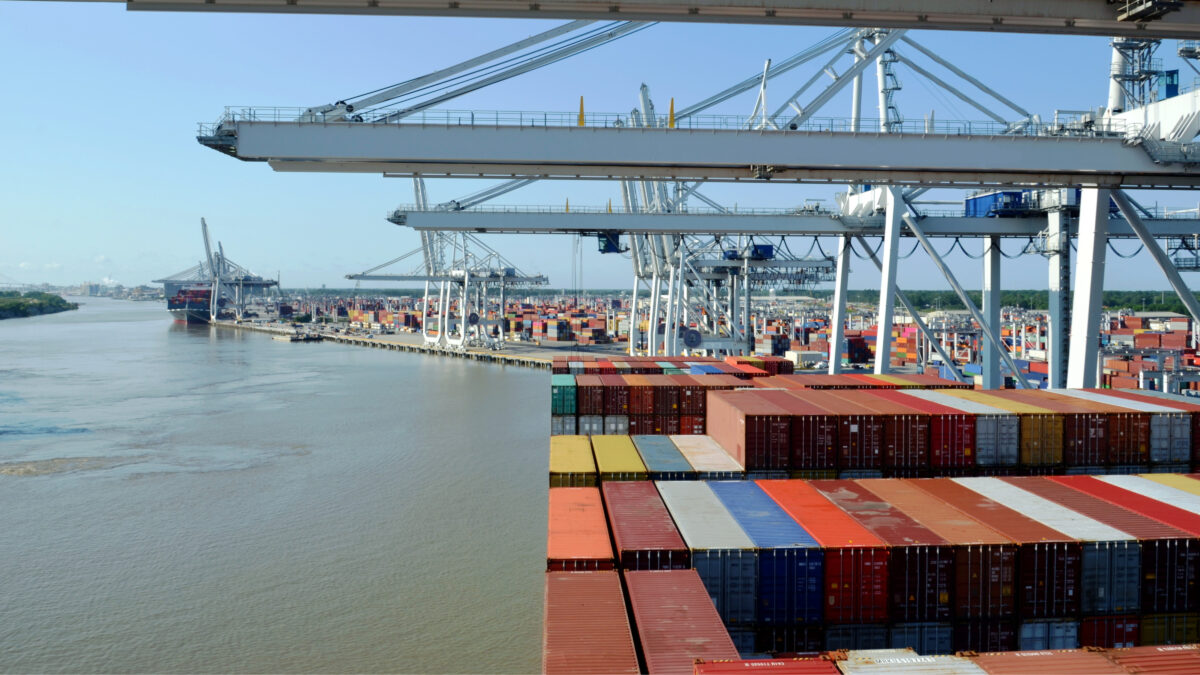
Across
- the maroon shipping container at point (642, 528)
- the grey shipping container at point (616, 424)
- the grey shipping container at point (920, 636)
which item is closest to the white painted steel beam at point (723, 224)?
the grey shipping container at point (616, 424)

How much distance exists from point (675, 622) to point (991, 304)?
16.7 m

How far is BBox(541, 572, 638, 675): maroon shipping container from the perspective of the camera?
241 inches

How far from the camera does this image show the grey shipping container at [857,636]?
7.83m

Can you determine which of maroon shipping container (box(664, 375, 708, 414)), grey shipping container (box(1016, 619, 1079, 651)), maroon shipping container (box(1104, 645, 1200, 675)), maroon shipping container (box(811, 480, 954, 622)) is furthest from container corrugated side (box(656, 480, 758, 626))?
maroon shipping container (box(664, 375, 708, 414))

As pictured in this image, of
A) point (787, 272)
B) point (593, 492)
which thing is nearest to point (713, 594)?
point (593, 492)

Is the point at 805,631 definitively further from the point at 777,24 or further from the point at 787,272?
the point at 787,272

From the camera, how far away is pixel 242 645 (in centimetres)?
1135

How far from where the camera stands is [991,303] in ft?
68.0

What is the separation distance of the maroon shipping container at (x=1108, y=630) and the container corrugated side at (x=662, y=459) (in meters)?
4.86

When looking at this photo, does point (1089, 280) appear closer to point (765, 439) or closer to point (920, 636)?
point (765, 439)

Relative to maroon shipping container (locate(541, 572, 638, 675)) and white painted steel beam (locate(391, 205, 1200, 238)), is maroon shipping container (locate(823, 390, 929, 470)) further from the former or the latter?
white painted steel beam (locate(391, 205, 1200, 238))

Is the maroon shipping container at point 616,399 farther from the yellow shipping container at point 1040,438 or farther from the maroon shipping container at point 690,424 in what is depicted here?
the yellow shipping container at point 1040,438

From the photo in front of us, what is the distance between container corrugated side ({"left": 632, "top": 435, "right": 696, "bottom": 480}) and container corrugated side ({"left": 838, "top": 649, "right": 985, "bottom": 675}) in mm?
5628

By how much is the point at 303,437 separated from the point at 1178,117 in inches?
898
